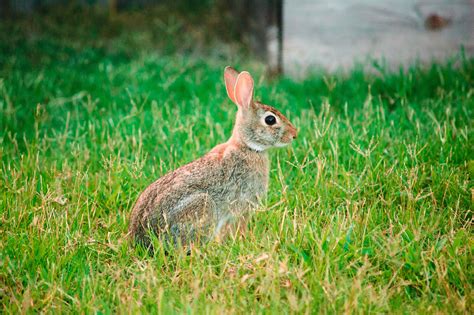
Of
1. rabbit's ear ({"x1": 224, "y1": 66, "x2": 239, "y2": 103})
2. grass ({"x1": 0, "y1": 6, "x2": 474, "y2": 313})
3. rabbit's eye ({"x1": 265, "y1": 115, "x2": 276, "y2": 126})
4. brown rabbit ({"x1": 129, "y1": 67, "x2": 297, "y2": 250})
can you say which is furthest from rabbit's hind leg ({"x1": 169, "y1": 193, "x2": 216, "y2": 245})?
rabbit's ear ({"x1": 224, "y1": 66, "x2": 239, "y2": 103})

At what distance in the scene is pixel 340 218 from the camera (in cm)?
349

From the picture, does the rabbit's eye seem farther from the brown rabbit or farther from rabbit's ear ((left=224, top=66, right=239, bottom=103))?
rabbit's ear ((left=224, top=66, right=239, bottom=103))

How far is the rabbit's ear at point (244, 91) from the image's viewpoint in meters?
3.73

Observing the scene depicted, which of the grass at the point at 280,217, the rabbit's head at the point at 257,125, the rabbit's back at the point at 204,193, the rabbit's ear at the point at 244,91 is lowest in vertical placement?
the grass at the point at 280,217

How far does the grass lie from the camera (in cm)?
284

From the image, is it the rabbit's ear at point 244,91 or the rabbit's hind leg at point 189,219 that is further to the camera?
the rabbit's ear at point 244,91

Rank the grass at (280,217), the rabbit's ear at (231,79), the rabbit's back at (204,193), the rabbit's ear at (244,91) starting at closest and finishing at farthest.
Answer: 1. the grass at (280,217)
2. the rabbit's back at (204,193)
3. the rabbit's ear at (244,91)
4. the rabbit's ear at (231,79)

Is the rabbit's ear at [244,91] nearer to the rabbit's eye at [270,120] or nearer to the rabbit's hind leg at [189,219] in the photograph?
the rabbit's eye at [270,120]

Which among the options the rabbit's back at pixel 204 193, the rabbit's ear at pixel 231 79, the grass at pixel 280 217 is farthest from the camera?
the rabbit's ear at pixel 231 79

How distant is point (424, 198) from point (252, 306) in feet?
4.80

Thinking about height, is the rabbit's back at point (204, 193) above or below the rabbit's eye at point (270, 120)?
below

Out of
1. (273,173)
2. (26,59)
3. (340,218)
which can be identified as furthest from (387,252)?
(26,59)

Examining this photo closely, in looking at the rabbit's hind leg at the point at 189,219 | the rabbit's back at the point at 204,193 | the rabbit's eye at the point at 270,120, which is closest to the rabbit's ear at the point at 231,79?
the rabbit's eye at the point at 270,120

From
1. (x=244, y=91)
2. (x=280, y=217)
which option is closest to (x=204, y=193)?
(x=280, y=217)
